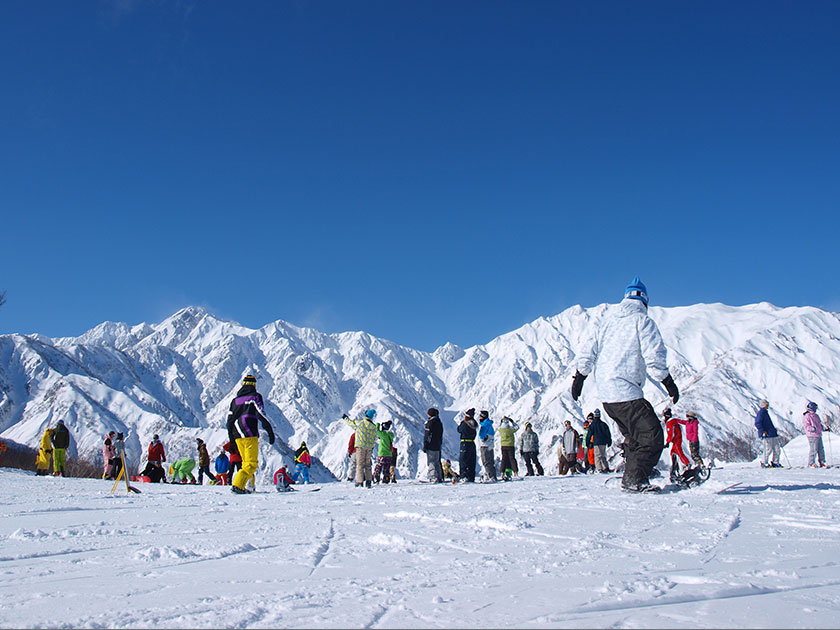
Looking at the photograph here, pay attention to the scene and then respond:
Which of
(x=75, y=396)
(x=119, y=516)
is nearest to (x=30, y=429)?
(x=75, y=396)

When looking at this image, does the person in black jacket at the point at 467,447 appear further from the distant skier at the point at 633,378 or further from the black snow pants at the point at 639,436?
the black snow pants at the point at 639,436

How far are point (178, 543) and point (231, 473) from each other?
16.6 meters

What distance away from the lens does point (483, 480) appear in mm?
13961

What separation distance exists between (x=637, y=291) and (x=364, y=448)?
7434 millimetres

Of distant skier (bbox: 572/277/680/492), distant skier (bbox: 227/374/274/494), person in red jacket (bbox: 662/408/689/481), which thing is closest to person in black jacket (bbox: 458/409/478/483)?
person in red jacket (bbox: 662/408/689/481)

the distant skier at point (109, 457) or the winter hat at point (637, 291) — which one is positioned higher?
the winter hat at point (637, 291)

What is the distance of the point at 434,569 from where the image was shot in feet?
9.76

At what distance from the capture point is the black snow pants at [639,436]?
24.4 feet

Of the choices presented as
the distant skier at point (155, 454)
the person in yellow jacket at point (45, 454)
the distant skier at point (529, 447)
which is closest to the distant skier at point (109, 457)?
the distant skier at point (155, 454)

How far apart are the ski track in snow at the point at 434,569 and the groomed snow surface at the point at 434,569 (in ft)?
0.04

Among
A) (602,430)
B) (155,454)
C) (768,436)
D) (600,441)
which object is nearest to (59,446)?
(155,454)

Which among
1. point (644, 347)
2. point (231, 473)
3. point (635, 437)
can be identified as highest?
point (644, 347)

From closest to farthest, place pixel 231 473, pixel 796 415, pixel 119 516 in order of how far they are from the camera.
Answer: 1. pixel 119 516
2. pixel 231 473
3. pixel 796 415

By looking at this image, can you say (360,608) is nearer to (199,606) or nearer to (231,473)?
(199,606)
